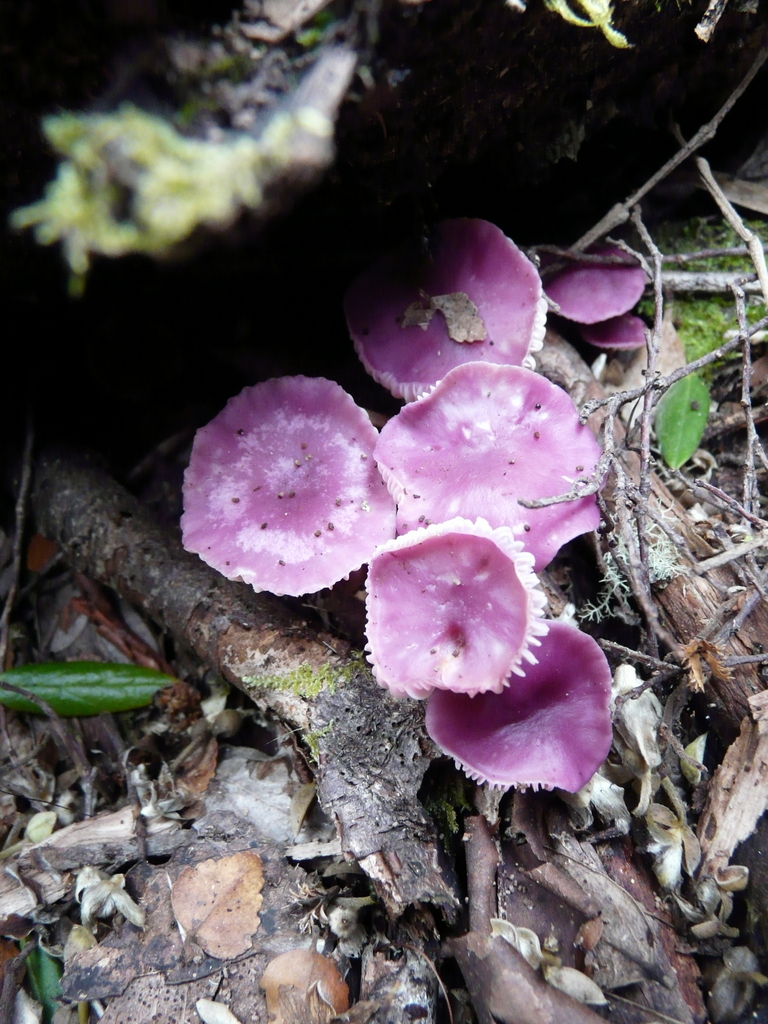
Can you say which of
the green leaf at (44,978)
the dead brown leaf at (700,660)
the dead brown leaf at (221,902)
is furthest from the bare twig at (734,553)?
the green leaf at (44,978)

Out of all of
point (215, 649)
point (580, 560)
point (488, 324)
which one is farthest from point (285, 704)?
point (488, 324)

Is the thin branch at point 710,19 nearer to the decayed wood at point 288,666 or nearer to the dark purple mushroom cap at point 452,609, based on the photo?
the dark purple mushroom cap at point 452,609

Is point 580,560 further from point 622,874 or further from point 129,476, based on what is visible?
point 129,476

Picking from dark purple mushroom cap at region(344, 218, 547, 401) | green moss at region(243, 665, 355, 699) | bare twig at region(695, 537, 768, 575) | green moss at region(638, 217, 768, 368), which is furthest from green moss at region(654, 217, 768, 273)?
green moss at region(243, 665, 355, 699)

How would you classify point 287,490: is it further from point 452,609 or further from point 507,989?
point 507,989

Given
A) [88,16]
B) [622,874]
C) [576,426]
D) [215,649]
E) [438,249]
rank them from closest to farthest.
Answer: [88,16] < [622,874] < [576,426] < [215,649] < [438,249]
